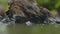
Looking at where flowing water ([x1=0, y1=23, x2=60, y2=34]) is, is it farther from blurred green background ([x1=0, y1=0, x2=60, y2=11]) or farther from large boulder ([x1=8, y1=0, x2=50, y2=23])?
blurred green background ([x1=0, y1=0, x2=60, y2=11])

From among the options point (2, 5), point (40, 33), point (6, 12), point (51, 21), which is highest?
point (2, 5)

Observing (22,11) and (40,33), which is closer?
(40,33)

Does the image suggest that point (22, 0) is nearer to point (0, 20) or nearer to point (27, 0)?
point (27, 0)

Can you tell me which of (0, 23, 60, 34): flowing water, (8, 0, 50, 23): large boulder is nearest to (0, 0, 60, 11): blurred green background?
(8, 0, 50, 23): large boulder

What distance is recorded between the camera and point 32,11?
971 inches

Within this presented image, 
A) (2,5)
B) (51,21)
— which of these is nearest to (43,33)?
(51,21)

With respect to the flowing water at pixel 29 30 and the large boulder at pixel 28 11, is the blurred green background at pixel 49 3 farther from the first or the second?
the flowing water at pixel 29 30

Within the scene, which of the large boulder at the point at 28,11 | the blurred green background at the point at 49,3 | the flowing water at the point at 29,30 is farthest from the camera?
the blurred green background at the point at 49,3

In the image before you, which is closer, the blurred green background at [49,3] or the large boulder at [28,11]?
the large boulder at [28,11]

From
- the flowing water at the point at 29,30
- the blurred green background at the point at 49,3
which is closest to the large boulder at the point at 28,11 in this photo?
the blurred green background at the point at 49,3

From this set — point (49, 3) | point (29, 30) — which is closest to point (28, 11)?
point (49, 3)

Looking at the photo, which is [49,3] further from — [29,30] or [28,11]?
[29,30]

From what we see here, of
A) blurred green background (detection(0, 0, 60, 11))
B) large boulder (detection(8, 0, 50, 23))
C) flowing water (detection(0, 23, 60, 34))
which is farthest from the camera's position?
blurred green background (detection(0, 0, 60, 11))

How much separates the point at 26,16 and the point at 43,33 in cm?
980
